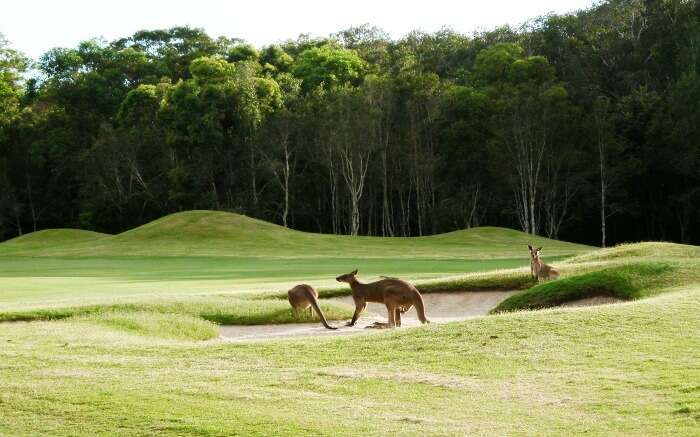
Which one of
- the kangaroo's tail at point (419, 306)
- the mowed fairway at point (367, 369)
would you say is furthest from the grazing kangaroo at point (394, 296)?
the mowed fairway at point (367, 369)

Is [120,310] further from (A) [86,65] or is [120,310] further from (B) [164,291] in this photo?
(A) [86,65]

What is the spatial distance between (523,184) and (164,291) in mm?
43382

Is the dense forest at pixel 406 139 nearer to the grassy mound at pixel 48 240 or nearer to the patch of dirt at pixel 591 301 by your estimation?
the grassy mound at pixel 48 240

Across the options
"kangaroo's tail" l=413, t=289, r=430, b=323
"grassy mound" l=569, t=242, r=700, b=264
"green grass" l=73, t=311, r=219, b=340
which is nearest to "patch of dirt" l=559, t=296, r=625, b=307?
"kangaroo's tail" l=413, t=289, r=430, b=323

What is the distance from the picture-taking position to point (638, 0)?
7731 cm

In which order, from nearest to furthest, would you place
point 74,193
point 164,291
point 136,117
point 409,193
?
point 164,291 → point 409,193 → point 136,117 → point 74,193

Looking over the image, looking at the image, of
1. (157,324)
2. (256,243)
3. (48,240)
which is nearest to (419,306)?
(157,324)

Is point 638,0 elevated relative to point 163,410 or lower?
elevated

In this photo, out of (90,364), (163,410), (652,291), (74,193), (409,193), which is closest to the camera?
(163,410)

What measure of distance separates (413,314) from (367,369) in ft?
35.3

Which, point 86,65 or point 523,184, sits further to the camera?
point 86,65

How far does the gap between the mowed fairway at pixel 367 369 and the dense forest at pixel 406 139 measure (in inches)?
1734

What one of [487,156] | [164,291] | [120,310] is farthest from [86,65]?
[120,310]

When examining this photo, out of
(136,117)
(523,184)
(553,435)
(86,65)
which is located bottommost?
(553,435)
